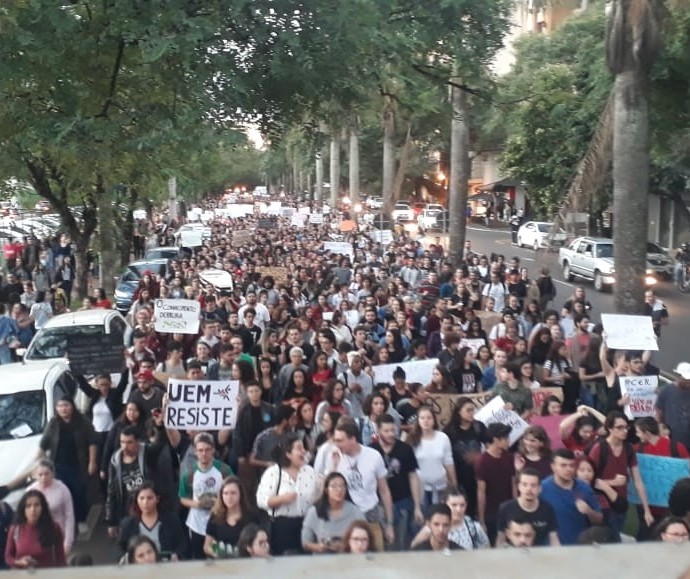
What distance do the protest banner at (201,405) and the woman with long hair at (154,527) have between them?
1855mm

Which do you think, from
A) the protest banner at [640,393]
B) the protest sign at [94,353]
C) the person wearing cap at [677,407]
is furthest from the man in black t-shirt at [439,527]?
the protest sign at [94,353]

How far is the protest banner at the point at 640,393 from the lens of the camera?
9766mm

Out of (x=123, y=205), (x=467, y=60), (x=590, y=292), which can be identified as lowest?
(x=590, y=292)

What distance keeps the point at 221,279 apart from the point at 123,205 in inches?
401

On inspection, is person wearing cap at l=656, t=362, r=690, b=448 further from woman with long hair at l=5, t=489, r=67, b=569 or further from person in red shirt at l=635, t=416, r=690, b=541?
woman with long hair at l=5, t=489, r=67, b=569

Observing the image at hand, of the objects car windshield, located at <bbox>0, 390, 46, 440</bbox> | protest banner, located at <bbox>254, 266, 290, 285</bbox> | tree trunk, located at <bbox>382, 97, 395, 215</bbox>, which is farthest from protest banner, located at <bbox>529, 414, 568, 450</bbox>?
tree trunk, located at <bbox>382, 97, 395, 215</bbox>

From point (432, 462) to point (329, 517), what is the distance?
1.47 metres

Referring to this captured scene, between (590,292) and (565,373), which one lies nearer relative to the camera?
(565,373)

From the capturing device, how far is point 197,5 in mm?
12516

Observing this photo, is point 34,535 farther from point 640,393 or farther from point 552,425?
point 640,393

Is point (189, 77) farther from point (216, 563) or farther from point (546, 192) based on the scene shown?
point (546, 192)

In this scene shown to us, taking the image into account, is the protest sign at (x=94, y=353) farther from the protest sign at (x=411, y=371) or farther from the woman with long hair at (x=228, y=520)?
the woman with long hair at (x=228, y=520)

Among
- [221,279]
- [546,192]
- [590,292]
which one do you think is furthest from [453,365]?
[546,192]

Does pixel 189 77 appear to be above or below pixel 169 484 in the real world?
above
